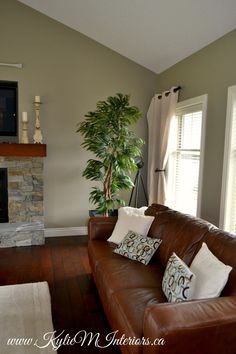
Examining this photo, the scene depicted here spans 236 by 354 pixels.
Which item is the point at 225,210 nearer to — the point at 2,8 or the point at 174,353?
the point at 174,353

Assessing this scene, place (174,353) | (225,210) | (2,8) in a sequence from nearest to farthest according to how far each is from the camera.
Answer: (174,353) < (225,210) < (2,8)

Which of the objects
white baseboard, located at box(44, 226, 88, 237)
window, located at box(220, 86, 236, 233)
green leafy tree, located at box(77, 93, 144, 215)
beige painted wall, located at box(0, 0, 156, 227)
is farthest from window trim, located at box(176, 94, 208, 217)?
white baseboard, located at box(44, 226, 88, 237)

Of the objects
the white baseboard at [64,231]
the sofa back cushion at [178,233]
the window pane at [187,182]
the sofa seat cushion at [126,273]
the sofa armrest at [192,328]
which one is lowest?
the white baseboard at [64,231]

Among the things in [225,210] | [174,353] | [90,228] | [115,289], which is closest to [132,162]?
[90,228]

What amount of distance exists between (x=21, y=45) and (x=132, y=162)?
234cm

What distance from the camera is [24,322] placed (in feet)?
7.46

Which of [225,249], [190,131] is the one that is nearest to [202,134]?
[190,131]

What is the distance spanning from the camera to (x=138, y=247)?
2.54 m

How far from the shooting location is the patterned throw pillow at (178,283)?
170cm

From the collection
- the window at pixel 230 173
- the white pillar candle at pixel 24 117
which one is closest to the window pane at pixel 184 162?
the window at pixel 230 173

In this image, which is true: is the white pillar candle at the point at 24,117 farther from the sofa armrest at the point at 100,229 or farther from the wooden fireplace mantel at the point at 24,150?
the sofa armrest at the point at 100,229

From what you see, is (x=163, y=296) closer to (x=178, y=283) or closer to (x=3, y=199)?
(x=178, y=283)

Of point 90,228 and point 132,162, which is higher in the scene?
point 132,162

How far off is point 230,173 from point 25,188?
110 inches
